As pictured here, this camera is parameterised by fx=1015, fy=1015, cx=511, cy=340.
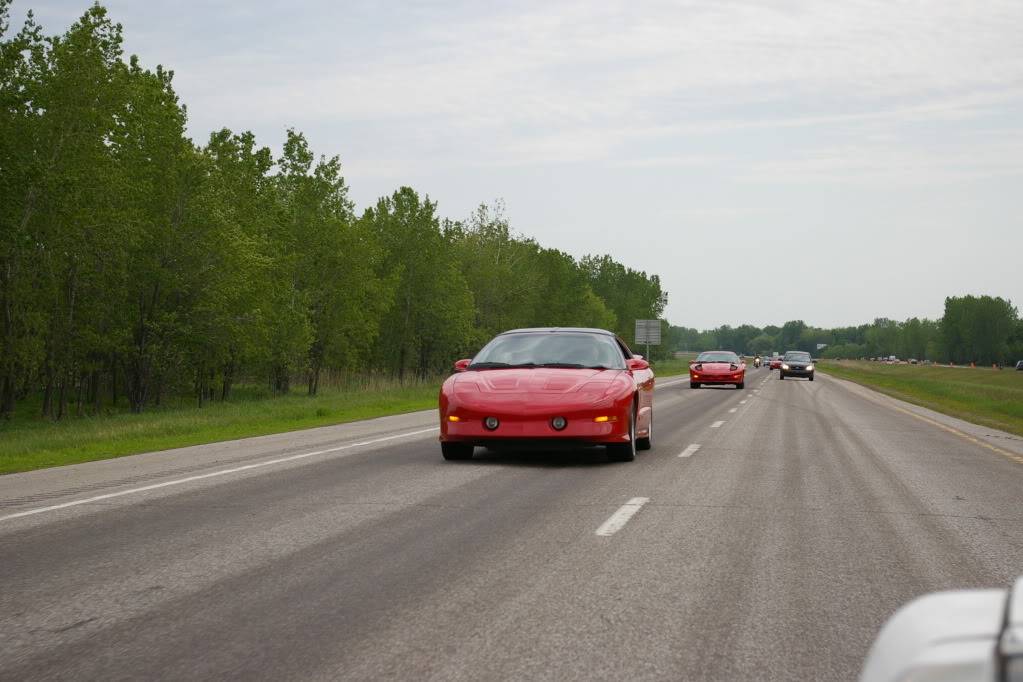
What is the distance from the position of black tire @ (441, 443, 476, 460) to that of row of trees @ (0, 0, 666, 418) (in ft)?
72.1

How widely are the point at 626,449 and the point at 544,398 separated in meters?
1.42

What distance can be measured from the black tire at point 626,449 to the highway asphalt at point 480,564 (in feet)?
0.70

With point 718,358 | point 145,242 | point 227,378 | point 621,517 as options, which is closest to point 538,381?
point 621,517

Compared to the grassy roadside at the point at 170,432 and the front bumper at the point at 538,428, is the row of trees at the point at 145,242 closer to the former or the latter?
the grassy roadside at the point at 170,432

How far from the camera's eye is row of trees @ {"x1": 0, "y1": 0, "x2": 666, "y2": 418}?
102ft

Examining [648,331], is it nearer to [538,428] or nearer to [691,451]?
[691,451]

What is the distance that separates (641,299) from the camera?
147 metres

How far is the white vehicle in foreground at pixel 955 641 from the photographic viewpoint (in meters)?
1.24

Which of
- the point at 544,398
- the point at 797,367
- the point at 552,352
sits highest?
the point at 552,352

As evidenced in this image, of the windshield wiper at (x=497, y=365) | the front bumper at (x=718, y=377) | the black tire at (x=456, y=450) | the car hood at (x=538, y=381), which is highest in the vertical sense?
the windshield wiper at (x=497, y=365)

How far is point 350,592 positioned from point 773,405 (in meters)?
23.4

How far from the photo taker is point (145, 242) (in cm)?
3497

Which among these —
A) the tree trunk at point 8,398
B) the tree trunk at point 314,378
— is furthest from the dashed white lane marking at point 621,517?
the tree trunk at point 314,378

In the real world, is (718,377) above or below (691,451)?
above
